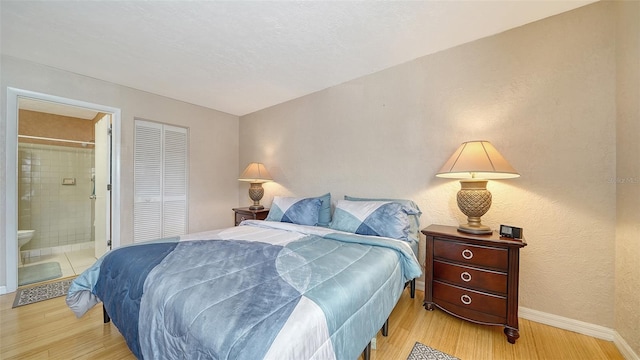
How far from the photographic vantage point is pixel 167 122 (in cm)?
341

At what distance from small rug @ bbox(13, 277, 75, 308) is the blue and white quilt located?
107cm

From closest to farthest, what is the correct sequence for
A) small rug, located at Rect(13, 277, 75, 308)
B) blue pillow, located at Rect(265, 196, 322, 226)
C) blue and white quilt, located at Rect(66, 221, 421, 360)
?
1. blue and white quilt, located at Rect(66, 221, 421, 360)
2. small rug, located at Rect(13, 277, 75, 308)
3. blue pillow, located at Rect(265, 196, 322, 226)

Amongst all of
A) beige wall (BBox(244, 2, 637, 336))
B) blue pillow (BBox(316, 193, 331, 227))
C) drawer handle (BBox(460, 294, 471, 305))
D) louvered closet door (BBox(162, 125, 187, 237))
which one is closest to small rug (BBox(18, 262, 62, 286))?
louvered closet door (BBox(162, 125, 187, 237))

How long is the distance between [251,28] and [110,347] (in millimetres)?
2522

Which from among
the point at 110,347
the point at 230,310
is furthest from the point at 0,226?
the point at 230,310

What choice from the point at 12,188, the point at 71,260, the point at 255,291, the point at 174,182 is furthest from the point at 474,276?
the point at 71,260

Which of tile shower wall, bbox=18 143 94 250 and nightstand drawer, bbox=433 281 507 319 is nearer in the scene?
nightstand drawer, bbox=433 281 507 319

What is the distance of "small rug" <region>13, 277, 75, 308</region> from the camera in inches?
83.1

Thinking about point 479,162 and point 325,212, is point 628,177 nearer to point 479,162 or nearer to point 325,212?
point 479,162

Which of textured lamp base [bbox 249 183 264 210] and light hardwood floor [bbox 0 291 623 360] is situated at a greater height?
textured lamp base [bbox 249 183 264 210]

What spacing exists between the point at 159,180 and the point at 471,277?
3.92 m

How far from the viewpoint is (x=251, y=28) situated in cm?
189

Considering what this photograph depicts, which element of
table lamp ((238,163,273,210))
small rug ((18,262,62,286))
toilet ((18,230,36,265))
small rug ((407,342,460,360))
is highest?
table lamp ((238,163,273,210))

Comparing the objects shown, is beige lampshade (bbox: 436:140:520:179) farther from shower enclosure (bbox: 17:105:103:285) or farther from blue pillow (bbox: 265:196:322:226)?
shower enclosure (bbox: 17:105:103:285)
